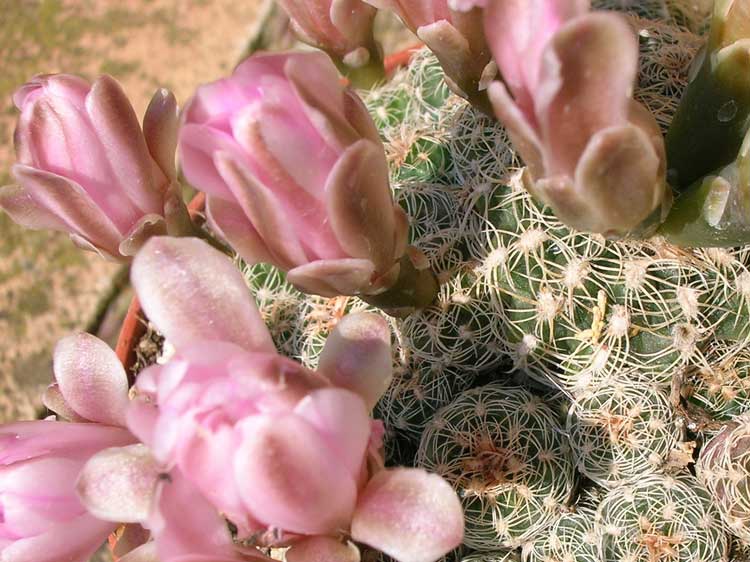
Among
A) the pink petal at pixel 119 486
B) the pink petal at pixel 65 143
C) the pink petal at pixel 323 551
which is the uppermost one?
the pink petal at pixel 65 143

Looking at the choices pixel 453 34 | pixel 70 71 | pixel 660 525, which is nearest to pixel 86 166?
pixel 453 34

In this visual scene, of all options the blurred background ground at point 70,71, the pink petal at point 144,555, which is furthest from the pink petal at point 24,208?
the blurred background ground at point 70,71

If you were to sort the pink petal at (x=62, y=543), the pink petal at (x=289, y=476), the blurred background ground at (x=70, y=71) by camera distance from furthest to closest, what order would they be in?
the blurred background ground at (x=70, y=71)
the pink petal at (x=62, y=543)
the pink petal at (x=289, y=476)

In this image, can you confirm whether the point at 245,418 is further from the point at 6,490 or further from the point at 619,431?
the point at 619,431

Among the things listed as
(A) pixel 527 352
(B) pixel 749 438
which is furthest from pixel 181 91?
(B) pixel 749 438

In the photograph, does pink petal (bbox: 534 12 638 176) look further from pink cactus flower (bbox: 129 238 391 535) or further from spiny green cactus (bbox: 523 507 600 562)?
spiny green cactus (bbox: 523 507 600 562)

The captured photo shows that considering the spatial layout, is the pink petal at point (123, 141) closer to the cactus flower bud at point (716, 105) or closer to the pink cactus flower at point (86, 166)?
the pink cactus flower at point (86, 166)
